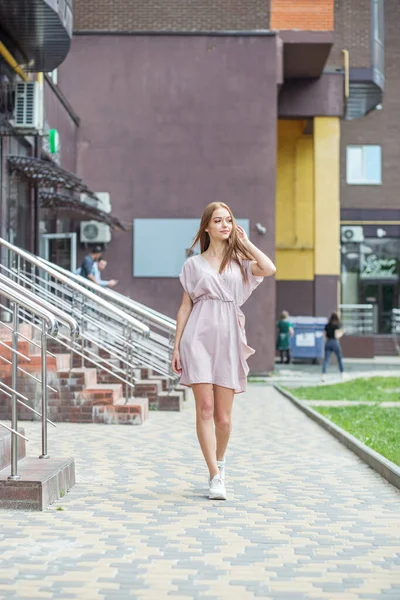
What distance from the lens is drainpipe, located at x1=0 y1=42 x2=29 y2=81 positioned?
47.8 ft

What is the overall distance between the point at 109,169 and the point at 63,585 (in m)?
19.6

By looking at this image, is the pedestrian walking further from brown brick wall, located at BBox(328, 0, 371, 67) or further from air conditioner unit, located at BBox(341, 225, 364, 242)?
air conditioner unit, located at BBox(341, 225, 364, 242)

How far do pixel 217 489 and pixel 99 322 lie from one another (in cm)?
831

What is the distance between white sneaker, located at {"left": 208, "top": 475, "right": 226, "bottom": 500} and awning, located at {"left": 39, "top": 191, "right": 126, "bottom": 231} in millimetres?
11645

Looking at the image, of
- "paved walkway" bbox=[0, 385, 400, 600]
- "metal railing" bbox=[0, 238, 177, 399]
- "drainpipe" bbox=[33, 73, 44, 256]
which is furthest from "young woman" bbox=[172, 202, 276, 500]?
"drainpipe" bbox=[33, 73, 44, 256]

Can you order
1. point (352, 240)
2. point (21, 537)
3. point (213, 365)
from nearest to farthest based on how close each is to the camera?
point (21, 537) → point (213, 365) → point (352, 240)

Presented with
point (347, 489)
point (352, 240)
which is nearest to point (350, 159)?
point (352, 240)

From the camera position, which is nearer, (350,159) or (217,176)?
(217,176)

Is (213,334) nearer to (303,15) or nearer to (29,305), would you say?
(29,305)

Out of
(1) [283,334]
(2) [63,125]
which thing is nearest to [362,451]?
(2) [63,125]

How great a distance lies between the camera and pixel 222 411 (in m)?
7.20

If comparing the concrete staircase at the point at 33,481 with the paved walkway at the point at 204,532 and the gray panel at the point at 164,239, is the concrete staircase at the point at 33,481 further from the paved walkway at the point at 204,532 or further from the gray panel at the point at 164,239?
the gray panel at the point at 164,239

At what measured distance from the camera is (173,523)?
241 inches

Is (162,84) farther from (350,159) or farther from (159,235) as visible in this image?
(350,159)
